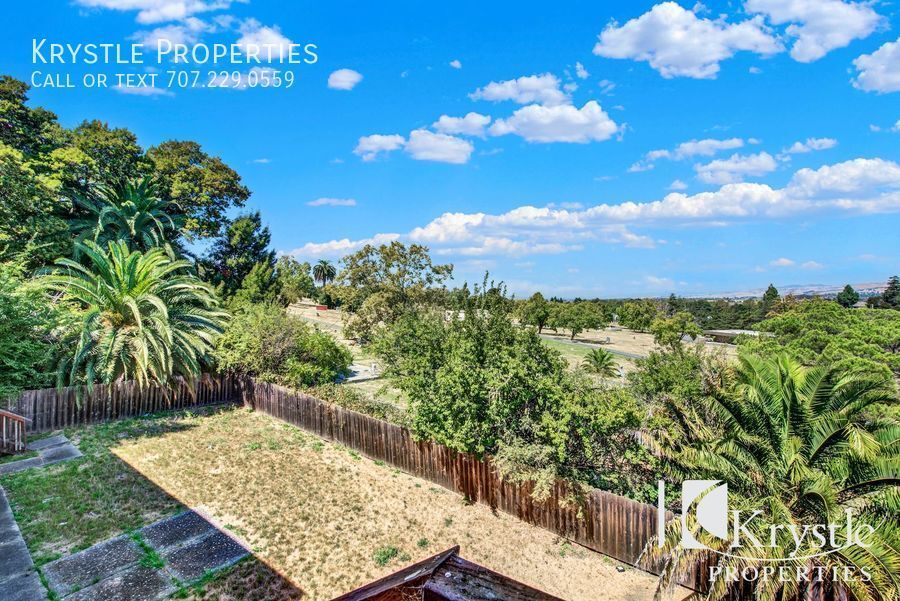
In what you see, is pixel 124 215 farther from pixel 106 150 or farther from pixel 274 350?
pixel 274 350

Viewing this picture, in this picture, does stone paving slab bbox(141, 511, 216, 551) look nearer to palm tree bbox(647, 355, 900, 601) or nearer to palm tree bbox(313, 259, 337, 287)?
palm tree bbox(647, 355, 900, 601)

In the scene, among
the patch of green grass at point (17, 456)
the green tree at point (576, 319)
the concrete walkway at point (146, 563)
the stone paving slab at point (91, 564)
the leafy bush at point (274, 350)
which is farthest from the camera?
the green tree at point (576, 319)

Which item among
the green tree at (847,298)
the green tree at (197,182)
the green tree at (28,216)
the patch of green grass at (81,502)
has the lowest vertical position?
the patch of green grass at (81,502)

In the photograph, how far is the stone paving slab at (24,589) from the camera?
5730 millimetres

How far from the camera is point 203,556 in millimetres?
6785

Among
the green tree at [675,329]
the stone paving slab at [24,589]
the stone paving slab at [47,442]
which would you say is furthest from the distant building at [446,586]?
the green tree at [675,329]

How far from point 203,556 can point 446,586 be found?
249 inches

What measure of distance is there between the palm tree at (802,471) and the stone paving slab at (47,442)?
1347 centimetres

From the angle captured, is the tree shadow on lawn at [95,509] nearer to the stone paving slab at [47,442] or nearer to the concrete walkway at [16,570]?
the concrete walkway at [16,570]

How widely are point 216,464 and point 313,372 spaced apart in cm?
460

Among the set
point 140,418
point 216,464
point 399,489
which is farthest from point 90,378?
point 399,489

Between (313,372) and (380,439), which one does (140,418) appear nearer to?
(313,372)

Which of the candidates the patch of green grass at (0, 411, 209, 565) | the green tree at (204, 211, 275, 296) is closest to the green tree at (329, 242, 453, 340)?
the green tree at (204, 211, 275, 296)

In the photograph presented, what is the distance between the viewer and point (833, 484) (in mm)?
5047
